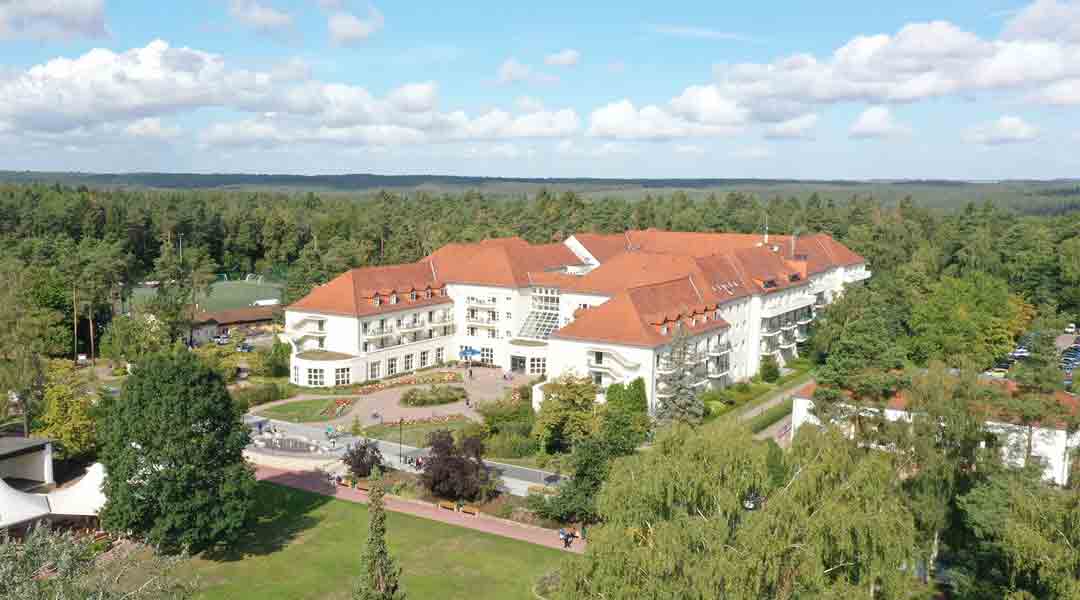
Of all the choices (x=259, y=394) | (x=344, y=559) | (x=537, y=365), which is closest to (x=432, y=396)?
(x=537, y=365)

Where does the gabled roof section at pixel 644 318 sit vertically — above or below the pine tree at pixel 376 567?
above

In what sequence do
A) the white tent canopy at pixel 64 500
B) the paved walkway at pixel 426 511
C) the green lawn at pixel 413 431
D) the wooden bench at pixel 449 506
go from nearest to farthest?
the white tent canopy at pixel 64 500, the paved walkway at pixel 426 511, the wooden bench at pixel 449 506, the green lawn at pixel 413 431

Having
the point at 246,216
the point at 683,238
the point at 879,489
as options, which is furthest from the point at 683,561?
the point at 246,216

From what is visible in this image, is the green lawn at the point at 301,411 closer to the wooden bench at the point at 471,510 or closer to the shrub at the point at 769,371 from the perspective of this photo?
the wooden bench at the point at 471,510

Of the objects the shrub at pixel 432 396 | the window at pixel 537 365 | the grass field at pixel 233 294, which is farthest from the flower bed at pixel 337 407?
the grass field at pixel 233 294

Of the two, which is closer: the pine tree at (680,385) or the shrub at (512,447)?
the pine tree at (680,385)

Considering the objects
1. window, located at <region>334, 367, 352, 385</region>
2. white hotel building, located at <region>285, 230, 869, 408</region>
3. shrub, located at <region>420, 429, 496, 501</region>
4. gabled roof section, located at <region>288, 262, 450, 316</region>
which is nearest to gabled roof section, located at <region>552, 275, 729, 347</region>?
white hotel building, located at <region>285, 230, 869, 408</region>

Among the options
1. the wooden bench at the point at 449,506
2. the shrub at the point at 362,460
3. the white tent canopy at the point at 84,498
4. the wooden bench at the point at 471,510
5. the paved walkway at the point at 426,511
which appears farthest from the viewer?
the shrub at the point at 362,460

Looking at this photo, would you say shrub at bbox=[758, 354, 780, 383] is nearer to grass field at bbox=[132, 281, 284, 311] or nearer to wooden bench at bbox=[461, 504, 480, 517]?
wooden bench at bbox=[461, 504, 480, 517]
